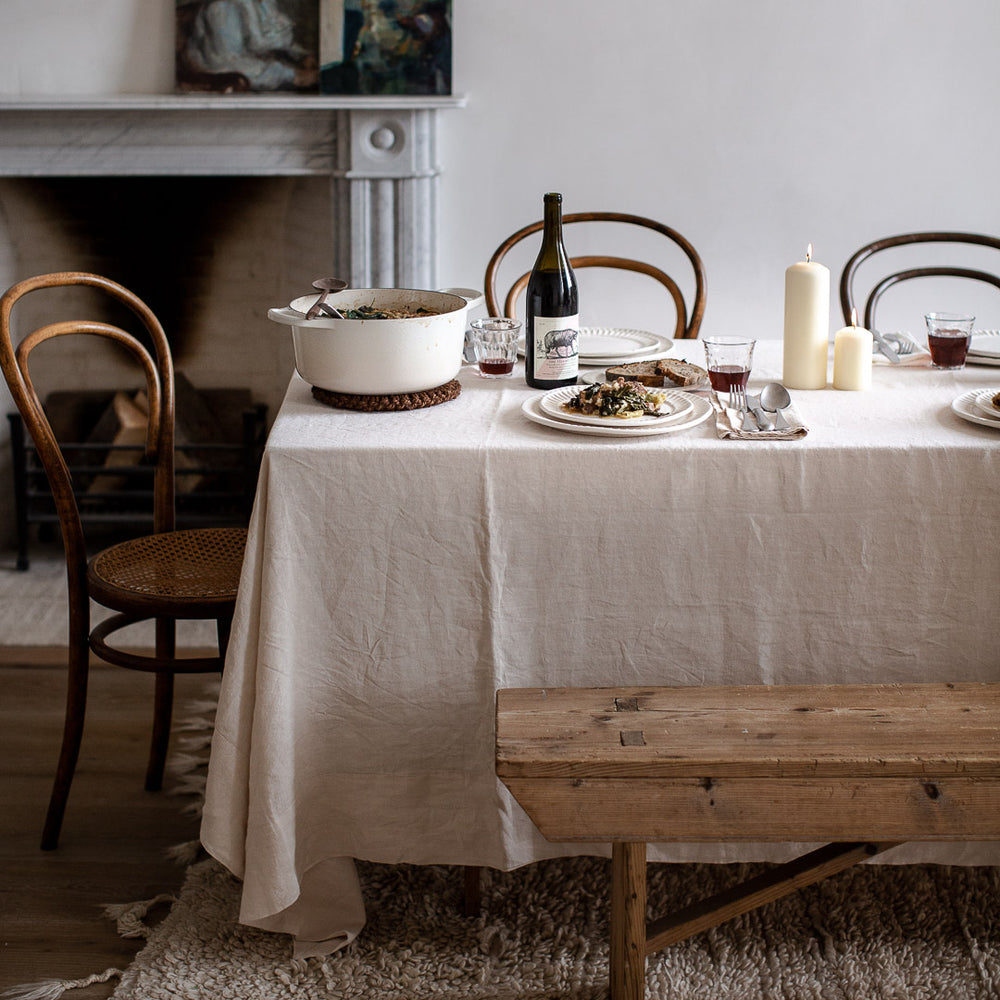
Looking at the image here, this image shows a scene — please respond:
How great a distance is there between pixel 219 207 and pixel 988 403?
2.23 meters

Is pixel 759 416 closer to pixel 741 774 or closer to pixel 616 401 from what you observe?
pixel 616 401

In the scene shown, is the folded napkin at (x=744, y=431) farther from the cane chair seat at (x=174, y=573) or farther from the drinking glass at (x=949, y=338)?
the cane chair seat at (x=174, y=573)

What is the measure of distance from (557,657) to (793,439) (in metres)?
0.39

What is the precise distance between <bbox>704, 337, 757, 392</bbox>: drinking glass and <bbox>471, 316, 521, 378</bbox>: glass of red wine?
0.29m

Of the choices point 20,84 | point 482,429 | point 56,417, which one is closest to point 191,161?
point 20,84

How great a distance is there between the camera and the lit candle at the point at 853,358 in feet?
5.22

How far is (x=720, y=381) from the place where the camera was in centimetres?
156

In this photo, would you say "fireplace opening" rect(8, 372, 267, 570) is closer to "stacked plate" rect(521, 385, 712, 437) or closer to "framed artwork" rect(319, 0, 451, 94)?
"framed artwork" rect(319, 0, 451, 94)

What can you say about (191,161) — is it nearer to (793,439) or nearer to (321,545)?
(321,545)

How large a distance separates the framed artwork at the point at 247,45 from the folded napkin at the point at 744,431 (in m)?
1.76

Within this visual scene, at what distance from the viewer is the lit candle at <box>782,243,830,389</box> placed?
159 cm

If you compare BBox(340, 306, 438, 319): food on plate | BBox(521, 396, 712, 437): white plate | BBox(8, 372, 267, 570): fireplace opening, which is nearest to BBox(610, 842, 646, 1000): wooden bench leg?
BBox(521, 396, 712, 437): white plate

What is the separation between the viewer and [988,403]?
1.46 m

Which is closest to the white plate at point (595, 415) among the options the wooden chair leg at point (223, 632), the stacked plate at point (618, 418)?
the stacked plate at point (618, 418)
